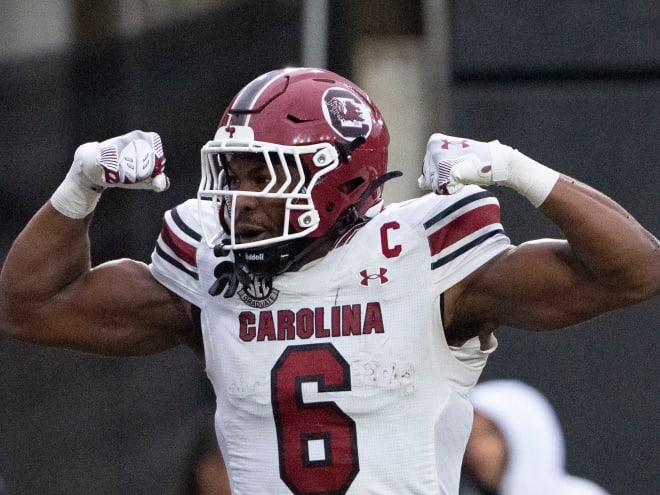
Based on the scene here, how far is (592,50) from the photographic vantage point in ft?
10.5

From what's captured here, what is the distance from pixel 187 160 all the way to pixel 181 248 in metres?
1.43

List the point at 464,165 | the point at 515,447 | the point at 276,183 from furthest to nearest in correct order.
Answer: the point at 515,447 → the point at 276,183 → the point at 464,165

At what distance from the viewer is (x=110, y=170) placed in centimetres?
211

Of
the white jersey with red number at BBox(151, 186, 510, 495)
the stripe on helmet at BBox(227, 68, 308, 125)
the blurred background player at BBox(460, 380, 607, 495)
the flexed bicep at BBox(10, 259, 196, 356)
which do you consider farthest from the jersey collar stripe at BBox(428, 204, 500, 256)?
the blurred background player at BBox(460, 380, 607, 495)

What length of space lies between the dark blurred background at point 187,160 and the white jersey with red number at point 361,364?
1173mm

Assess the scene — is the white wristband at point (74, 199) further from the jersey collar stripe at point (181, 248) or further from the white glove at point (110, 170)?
the jersey collar stripe at point (181, 248)

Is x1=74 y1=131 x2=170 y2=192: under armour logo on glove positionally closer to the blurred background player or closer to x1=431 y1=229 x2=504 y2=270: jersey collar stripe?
x1=431 y1=229 x2=504 y2=270: jersey collar stripe

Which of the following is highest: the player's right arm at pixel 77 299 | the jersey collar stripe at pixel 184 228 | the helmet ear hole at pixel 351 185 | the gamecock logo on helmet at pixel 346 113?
the gamecock logo on helmet at pixel 346 113

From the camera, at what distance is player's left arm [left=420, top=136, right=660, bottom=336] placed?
196 centimetres

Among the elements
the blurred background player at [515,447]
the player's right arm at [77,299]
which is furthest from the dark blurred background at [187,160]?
the player's right arm at [77,299]

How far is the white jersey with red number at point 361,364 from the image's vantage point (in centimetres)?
204

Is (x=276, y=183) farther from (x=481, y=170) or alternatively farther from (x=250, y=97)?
(x=481, y=170)

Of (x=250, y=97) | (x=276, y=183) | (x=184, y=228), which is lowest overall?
(x=184, y=228)

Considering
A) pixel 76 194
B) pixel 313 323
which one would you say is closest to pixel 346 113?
pixel 313 323
